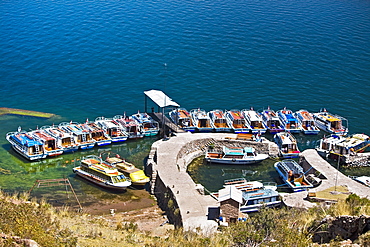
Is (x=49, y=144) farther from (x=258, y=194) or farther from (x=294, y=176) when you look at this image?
(x=294, y=176)

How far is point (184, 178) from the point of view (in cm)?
4650

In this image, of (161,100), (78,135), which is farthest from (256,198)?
(78,135)

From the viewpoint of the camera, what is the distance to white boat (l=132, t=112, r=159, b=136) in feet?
204

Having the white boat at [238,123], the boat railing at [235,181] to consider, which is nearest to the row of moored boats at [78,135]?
the white boat at [238,123]

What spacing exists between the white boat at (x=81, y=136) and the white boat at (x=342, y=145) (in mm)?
27235

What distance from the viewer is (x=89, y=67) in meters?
82.7

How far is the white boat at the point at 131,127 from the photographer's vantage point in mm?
61312

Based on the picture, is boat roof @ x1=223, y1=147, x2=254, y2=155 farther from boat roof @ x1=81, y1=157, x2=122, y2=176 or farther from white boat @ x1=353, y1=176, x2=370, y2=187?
boat roof @ x1=81, y1=157, x2=122, y2=176

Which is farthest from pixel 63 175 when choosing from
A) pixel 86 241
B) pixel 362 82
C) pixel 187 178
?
pixel 362 82

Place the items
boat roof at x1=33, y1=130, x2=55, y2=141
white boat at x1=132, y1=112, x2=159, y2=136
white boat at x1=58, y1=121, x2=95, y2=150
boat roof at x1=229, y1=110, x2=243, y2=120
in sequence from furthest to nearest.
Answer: boat roof at x1=229, y1=110, x2=243, y2=120 → white boat at x1=132, y1=112, x2=159, y2=136 → white boat at x1=58, y1=121, x2=95, y2=150 → boat roof at x1=33, y1=130, x2=55, y2=141

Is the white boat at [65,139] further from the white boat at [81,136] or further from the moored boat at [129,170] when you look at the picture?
the moored boat at [129,170]

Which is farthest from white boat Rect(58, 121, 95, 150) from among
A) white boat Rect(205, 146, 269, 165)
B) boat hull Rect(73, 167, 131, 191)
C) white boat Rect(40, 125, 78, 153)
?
white boat Rect(205, 146, 269, 165)

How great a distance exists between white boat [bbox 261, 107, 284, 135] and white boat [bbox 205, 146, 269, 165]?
8.28m

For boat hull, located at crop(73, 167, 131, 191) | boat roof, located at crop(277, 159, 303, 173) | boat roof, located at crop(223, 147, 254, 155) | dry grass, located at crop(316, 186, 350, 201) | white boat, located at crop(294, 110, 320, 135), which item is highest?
white boat, located at crop(294, 110, 320, 135)
